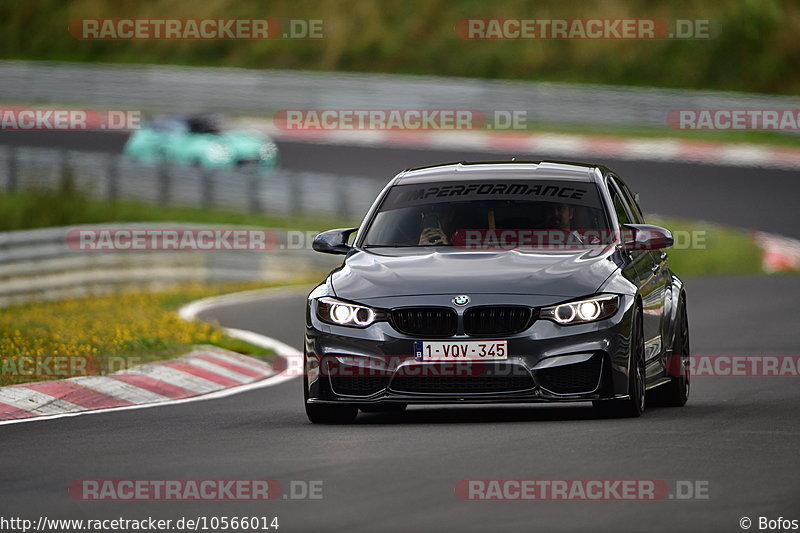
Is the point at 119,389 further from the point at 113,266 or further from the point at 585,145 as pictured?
the point at 585,145

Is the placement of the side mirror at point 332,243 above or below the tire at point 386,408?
above

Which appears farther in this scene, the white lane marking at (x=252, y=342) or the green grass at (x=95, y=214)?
the green grass at (x=95, y=214)

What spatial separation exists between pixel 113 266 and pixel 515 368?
15.5 m

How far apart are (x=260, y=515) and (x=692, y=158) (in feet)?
108

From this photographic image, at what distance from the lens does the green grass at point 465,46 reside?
5234 cm

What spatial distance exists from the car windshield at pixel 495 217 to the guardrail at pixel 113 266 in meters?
12.0

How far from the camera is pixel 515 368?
1045cm

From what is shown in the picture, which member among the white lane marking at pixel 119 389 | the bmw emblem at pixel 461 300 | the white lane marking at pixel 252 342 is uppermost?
the bmw emblem at pixel 461 300

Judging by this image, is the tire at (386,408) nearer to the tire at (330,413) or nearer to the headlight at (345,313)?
the tire at (330,413)

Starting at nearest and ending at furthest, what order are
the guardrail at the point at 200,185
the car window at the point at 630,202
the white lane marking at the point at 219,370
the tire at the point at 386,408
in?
the tire at the point at 386,408
the car window at the point at 630,202
the white lane marking at the point at 219,370
the guardrail at the point at 200,185

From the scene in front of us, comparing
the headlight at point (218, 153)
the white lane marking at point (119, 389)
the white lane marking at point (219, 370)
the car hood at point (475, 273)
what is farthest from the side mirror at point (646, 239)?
the headlight at point (218, 153)

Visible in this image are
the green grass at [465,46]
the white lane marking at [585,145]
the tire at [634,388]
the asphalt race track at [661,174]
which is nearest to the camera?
the tire at [634,388]

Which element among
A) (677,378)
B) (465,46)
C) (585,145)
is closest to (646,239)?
(677,378)

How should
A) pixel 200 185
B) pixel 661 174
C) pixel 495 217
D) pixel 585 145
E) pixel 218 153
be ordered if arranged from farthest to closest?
1. pixel 585 145
2. pixel 218 153
3. pixel 661 174
4. pixel 200 185
5. pixel 495 217
